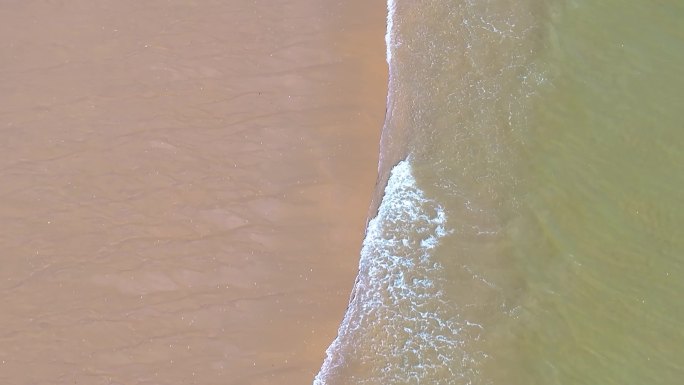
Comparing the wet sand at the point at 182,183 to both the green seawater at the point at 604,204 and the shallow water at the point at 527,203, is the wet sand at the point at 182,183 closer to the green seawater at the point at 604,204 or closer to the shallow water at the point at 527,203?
the shallow water at the point at 527,203

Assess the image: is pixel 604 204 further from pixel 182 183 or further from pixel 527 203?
pixel 182 183

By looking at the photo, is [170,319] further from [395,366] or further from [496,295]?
[496,295]

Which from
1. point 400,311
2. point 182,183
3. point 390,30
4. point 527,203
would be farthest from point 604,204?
point 182,183

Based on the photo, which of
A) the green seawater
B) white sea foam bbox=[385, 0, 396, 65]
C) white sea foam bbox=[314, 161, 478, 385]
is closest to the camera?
white sea foam bbox=[314, 161, 478, 385]

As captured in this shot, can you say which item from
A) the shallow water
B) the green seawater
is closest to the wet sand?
the shallow water

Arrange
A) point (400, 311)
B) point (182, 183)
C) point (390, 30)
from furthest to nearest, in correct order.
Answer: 1. point (390, 30)
2. point (182, 183)
3. point (400, 311)

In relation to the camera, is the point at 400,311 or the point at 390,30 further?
the point at 390,30

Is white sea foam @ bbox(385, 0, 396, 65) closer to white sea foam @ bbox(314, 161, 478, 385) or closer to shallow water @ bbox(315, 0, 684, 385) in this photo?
shallow water @ bbox(315, 0, 684, 385)
